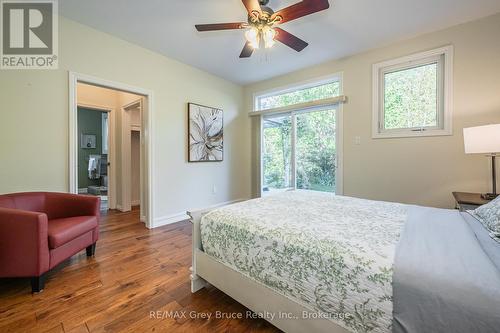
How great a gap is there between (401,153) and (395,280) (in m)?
2.55

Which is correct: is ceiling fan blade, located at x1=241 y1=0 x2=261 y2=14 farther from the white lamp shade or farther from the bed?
the white lamp shade

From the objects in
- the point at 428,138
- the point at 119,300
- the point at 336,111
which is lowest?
the point at 119,300

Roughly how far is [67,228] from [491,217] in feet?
10.1

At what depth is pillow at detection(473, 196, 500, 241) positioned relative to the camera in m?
1.13

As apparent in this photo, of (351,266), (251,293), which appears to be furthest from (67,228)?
(351,266)

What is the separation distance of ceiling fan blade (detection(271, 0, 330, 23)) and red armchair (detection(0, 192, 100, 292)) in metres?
2.47

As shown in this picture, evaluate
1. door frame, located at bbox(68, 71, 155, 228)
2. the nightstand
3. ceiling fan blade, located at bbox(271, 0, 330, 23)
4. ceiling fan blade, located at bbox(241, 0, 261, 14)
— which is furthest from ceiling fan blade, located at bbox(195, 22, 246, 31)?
the nightstand

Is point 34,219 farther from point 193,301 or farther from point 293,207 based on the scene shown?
point 293,207

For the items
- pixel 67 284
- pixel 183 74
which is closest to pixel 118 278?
pixel 67 284

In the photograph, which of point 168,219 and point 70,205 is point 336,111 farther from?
point 70,205

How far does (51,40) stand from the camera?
231 cm

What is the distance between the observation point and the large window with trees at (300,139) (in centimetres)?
351

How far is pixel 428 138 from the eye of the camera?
264 cm

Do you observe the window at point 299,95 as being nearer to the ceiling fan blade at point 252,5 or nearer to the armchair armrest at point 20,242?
the ceiling fan blade at point 252,5
